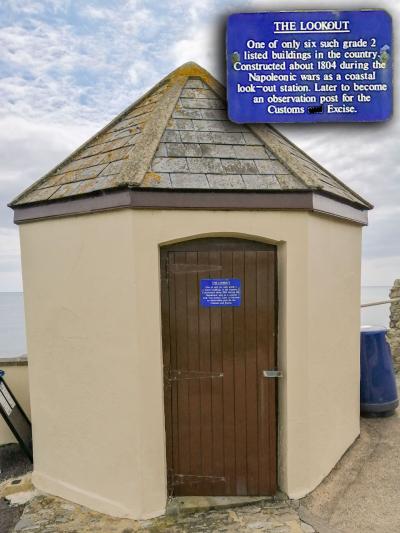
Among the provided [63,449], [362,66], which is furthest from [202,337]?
[362,66]

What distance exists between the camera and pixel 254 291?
153 inches

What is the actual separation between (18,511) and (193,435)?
2.06m

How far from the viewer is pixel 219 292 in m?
3.82

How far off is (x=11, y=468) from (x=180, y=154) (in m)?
4.87

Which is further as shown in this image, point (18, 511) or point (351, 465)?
point (351, 465)

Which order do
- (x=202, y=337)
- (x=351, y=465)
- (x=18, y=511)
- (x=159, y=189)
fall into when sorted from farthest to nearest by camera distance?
1. (x=351, y=465)
2. (x=18, y=511)
3. (x=202, y=337)
4. (x=159, y=189)

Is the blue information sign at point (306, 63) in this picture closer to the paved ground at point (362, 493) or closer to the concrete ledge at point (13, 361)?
the paved ground at point (362, 493)

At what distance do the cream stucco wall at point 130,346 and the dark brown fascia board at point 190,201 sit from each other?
9 centimetres

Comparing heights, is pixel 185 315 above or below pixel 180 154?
below

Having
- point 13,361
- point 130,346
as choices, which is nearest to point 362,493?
point 130,346

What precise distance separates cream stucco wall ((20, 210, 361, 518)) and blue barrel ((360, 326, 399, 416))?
134 cm

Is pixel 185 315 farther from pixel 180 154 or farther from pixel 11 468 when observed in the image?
pixel 11 468

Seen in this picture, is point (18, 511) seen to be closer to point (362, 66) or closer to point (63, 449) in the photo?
point (63, 449)

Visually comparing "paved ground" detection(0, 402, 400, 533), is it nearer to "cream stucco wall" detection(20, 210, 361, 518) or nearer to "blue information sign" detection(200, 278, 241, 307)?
"cream stucco wall" detection(20, 210, 361, 518)
